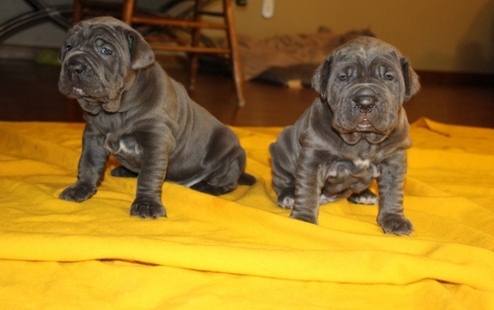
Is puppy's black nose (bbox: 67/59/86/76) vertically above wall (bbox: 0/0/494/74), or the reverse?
puppy's black nose (bbox: 67/59/86/76)

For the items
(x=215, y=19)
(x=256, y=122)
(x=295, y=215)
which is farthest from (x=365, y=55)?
(x=215, y=19)

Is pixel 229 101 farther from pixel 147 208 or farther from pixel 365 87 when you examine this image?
pixel 365 87

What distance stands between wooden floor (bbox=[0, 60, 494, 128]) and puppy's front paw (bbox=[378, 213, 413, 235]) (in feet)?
8.73

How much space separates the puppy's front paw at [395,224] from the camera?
280 cm

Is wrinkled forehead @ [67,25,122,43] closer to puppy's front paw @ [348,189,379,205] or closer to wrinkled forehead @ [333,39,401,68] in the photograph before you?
wrinkled forehead @ [333,39,401,68]

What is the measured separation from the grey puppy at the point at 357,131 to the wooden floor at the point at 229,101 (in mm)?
2584

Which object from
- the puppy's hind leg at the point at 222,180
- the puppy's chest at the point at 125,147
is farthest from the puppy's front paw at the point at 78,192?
the puppy's hind leg at the point at 222,180

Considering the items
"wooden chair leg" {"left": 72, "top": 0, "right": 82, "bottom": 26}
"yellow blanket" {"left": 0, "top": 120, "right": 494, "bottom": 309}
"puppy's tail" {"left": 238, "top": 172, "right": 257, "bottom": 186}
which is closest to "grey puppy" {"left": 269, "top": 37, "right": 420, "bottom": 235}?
"yellow blanket" {"left": 0, "top": 120, "right": 494, "bottom": 309}

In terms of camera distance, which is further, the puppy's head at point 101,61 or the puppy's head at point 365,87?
the puppy's head at point 101,61

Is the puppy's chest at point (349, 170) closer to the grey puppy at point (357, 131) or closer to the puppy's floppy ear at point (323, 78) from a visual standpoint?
the grey puppy at point (357, 131)

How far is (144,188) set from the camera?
2.88 m

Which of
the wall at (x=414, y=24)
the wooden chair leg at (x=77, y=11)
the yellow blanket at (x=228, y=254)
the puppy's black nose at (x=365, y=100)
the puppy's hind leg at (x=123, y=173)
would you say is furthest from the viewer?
the wall at (x=414, y=24)

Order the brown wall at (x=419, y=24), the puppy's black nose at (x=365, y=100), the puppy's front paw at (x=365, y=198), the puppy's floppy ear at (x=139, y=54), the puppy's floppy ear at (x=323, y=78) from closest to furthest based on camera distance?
the puppy's black nose at (x=365, y=100), the puppy's floppy ear at (x=323, y=78), the puppy's floppy ear at (x=139, y=54), the puppy's front paw at (x=365, y=198), the brown wall at (x=419, y=24)

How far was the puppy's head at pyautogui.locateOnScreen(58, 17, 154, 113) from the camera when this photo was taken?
2740 millimetres
